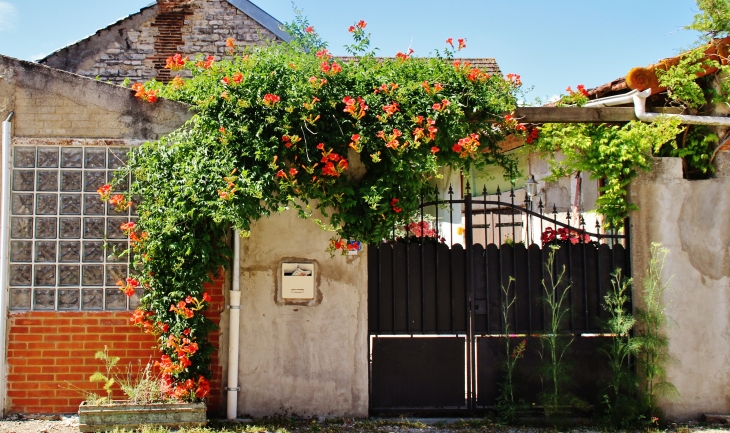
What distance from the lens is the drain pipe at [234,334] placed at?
5613 mm

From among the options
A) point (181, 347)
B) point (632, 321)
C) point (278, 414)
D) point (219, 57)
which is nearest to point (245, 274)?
point (181, 347)

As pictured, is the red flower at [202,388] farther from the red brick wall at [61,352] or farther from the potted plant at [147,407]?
the red brick wall at [61,352]

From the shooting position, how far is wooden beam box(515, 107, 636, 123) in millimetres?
5887

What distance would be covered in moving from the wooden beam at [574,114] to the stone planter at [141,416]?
3.98 meters

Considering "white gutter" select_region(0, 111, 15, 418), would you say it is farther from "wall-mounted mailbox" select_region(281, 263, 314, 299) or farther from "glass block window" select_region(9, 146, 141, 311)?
"wall-mounted mailbox" select_region(281, 263, 314, 299)

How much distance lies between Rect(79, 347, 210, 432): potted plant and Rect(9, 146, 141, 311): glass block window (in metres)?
0.70

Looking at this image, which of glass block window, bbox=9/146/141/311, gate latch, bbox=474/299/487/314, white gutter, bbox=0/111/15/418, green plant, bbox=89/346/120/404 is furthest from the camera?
gate latch, bbox=474/299/487/314

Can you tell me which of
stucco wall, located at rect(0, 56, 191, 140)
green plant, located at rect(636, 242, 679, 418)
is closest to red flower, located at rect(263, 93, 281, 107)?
stucco wall, located at rect(0, 56, 191, 140)

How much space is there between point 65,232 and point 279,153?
7.28 feet

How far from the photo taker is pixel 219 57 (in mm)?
12227

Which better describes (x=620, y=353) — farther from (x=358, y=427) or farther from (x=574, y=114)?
(x=358, y=427)

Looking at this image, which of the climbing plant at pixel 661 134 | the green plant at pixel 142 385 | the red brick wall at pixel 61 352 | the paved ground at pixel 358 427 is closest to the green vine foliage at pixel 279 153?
the green plant at pixel 142 385

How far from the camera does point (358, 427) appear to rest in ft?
18.3

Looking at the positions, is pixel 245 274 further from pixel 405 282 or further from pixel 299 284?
pixel 405 282
